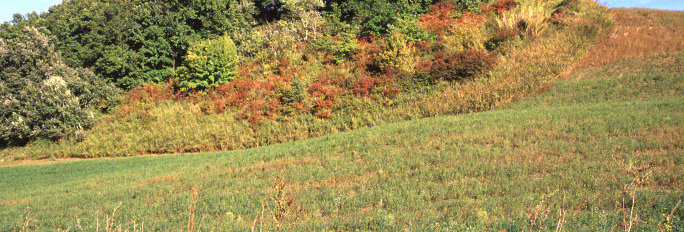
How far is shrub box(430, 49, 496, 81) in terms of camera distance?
750 inches

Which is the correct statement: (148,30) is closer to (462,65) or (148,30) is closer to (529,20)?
(462,65)

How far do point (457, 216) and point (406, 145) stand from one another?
5674 millimetres

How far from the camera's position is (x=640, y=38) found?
20.3m

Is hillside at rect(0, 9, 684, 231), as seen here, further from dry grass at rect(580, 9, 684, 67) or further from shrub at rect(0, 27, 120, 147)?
shrub at rect(0, 27, 120, 147)

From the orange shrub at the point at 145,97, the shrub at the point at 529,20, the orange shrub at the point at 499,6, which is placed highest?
the orange shrub at the point at 499,6

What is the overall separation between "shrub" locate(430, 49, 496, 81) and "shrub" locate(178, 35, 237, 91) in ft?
42.7

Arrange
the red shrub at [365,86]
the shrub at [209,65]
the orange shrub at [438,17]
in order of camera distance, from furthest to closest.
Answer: the orange shrub at [438,17]
the shrub at [209,65]
the red shrub at [365,86]

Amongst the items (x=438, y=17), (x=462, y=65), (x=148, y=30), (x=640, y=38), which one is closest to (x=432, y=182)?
(x=462, y=65)

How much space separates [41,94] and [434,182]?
77.7 ft

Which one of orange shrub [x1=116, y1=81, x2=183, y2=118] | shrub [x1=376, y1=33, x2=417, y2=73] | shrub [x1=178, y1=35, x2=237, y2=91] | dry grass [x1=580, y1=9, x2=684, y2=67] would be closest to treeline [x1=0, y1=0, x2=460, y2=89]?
orange shrub [x1=116, y1=81, x2=183, y2=118]

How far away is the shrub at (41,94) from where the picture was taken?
2069 cm

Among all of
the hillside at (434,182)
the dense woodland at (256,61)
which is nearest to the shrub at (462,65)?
the dense woodland at (256,61)

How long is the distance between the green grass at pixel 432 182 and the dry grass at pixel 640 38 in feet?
14.6

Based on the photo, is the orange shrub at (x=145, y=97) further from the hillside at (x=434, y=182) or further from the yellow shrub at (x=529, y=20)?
the yellow shrub at (x=529, y=20)
